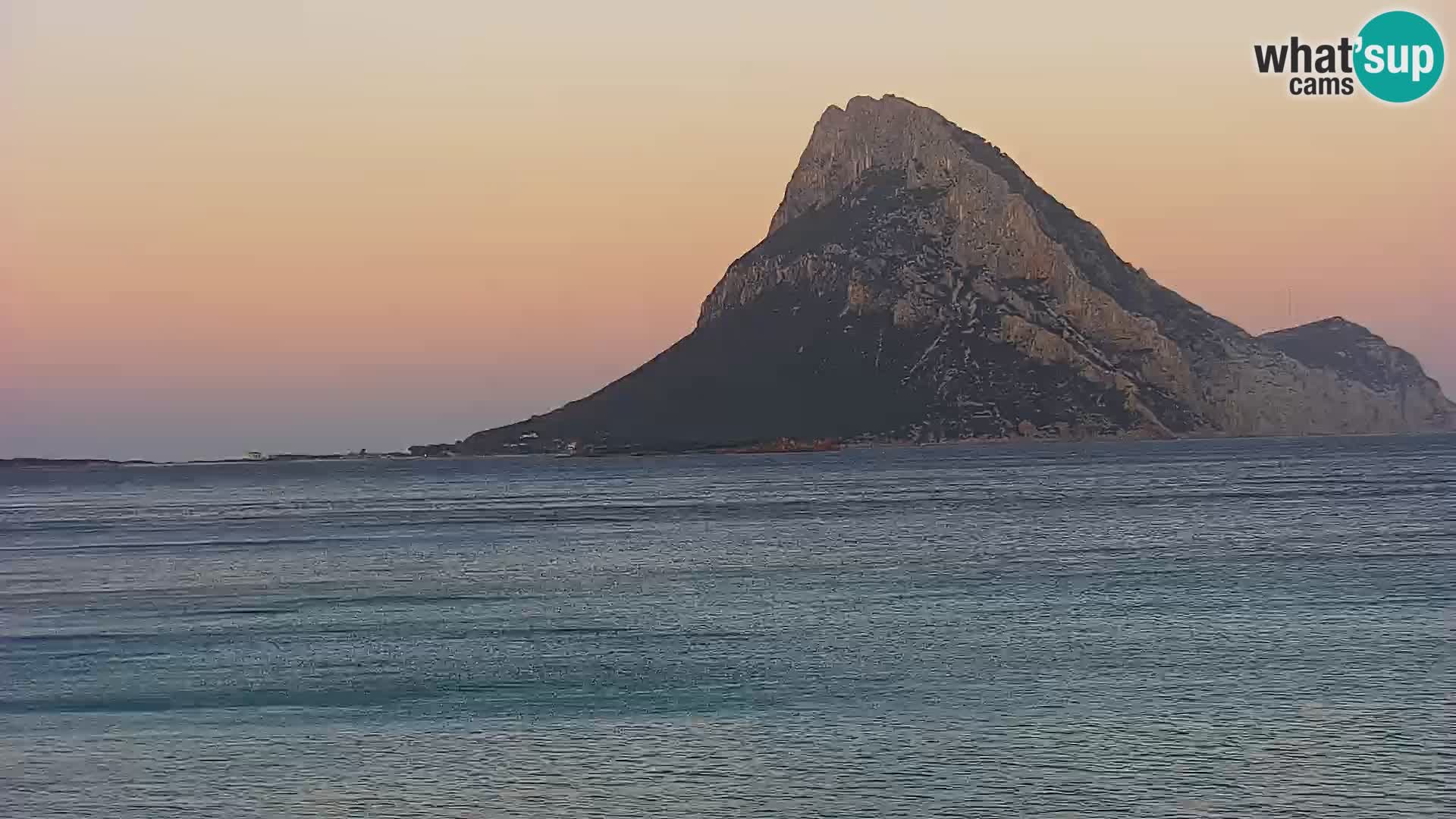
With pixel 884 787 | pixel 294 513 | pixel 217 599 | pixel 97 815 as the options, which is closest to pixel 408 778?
pixel 97 815

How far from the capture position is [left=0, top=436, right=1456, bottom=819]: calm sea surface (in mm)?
32125

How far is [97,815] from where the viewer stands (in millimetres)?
31453

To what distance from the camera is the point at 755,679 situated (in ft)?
145

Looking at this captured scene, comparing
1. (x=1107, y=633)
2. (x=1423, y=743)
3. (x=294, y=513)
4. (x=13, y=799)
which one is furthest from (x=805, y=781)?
(x=294, y=513)

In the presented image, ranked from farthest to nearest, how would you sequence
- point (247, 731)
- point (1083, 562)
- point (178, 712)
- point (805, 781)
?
point (1083, 562)
point (178, 712)
point (247, 731)
point (805, 781)

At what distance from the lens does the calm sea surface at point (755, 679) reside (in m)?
32.1

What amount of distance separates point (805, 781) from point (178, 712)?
1750 cm

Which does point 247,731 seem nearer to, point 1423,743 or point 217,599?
point 1423,743

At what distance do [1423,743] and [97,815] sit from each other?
24.4m

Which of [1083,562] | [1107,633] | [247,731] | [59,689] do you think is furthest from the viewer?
[1083,562]

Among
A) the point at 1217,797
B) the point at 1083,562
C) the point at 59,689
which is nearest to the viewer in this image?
the point at 1217,797

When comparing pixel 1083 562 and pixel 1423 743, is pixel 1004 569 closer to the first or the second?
pixel 1083 562

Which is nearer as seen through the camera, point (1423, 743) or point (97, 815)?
point (97, 815)

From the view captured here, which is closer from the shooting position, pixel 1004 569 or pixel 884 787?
pixel 884 787
